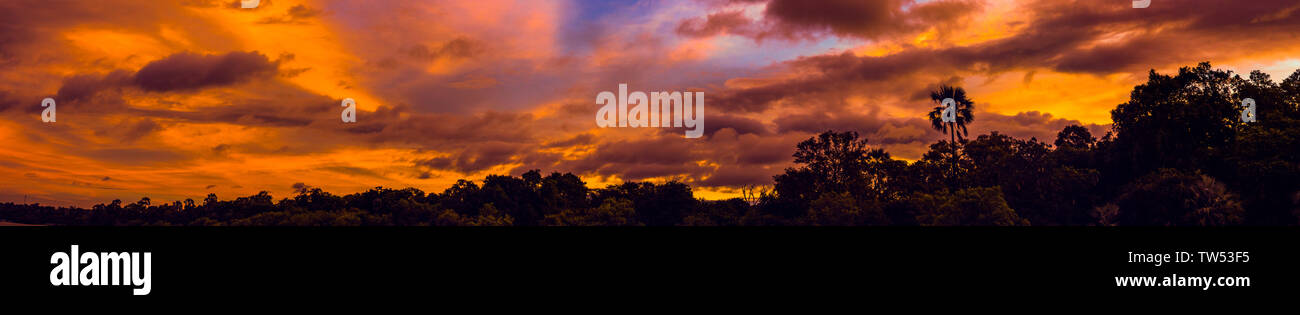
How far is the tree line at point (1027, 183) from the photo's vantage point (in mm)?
67688

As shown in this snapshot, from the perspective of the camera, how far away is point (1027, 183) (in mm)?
84812

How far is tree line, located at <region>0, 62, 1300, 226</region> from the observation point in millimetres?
67688

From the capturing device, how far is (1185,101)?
7362 cm
